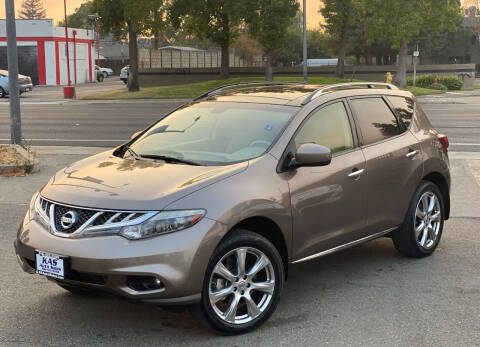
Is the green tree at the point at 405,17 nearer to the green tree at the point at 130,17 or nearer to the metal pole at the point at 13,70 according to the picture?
the green tree at the point at 130,17

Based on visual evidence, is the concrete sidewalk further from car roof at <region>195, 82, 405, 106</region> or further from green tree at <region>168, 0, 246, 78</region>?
car roof at <region>195, 82, 405, 106</region>

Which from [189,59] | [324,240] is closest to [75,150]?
[324,240]

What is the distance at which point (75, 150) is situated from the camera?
1409cm

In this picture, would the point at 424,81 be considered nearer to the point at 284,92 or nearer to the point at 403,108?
the point at 403,108

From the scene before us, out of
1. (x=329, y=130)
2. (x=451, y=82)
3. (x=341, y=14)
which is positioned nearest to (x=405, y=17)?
(x=341, y=14)

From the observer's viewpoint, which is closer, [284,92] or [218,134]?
[218,134]

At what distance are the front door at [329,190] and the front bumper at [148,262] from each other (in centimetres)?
91

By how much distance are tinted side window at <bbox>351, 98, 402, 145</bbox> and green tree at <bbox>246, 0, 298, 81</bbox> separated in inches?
1274

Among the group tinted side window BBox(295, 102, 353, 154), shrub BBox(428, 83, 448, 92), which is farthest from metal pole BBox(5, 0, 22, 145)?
shrub BBox(428, 83, 448, 92)

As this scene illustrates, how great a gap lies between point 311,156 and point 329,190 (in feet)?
1.41

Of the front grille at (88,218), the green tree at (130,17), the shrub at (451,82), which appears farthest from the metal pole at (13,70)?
the shrub at (451,82)

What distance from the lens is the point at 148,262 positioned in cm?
387

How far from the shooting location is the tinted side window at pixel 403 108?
6.08 metres

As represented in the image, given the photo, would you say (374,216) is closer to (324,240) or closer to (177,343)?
(324,240)
